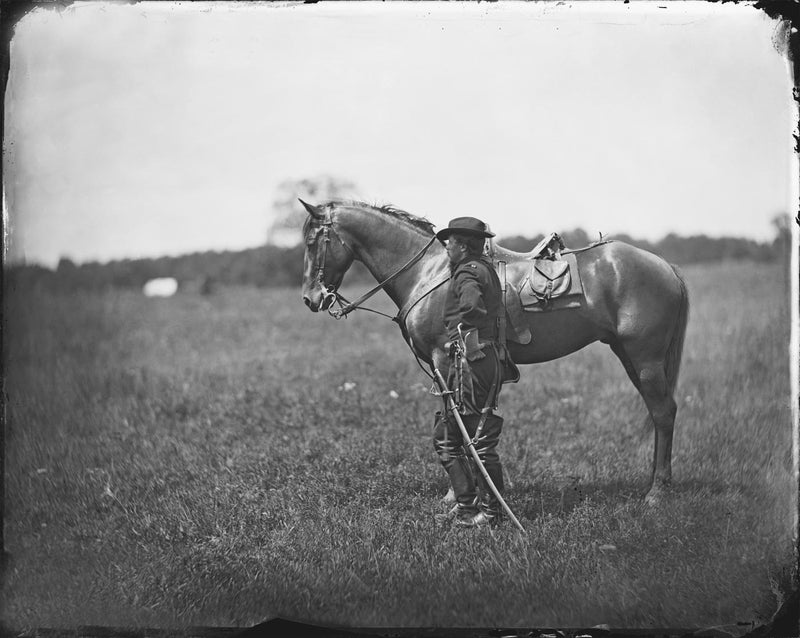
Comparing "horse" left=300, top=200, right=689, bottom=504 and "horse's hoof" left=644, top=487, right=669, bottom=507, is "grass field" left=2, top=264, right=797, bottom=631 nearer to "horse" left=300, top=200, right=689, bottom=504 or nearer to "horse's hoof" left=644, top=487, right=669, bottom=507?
"horse's hoof" left=644, top=487, right=669, bottom=507

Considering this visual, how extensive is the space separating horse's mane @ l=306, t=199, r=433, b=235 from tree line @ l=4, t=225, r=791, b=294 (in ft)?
6.57

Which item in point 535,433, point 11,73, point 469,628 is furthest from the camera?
point 535,433

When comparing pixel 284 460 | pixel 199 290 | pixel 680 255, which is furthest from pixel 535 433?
pixel 199 290

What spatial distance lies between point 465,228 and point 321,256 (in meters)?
1.22

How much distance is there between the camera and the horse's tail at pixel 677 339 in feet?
17.5

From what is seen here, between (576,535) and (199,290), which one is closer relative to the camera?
(576,535)

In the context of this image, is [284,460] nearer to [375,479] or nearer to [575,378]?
[375,479]

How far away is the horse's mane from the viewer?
17.5 feet

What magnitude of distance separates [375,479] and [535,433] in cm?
198

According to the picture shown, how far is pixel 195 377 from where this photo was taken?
870cm

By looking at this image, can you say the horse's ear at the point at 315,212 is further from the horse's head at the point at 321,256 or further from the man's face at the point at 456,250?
the man's face at the point at 456,250

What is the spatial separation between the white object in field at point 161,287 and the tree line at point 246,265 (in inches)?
4.8

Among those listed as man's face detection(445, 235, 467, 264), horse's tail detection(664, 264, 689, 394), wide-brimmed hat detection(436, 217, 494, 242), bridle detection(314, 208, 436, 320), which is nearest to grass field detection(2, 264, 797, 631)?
horse's tail detection(664, 264, 689, 394)

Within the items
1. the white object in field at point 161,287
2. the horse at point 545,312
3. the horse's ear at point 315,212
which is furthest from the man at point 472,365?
the white object in field at point 161,287
